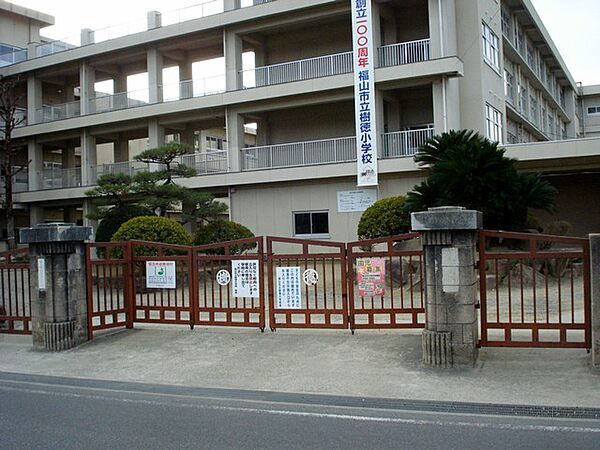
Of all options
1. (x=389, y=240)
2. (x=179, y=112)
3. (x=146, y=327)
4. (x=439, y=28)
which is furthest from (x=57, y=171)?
(x=389, y=240)

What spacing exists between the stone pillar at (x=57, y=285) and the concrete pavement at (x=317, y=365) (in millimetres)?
373

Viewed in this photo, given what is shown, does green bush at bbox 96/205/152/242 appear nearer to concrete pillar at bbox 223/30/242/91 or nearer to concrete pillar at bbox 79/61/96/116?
concrete pillar at bbox 223/30/242/91

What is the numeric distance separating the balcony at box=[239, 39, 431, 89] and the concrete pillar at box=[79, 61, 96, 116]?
1013 cm

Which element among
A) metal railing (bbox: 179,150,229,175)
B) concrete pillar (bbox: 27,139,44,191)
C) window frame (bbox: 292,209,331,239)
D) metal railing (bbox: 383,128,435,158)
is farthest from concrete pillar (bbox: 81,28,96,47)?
metal railing (bbox: 383,128,435,158)

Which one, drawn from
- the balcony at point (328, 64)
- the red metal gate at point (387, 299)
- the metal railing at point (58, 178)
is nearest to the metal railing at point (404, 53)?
the balcony at point (328, 64)

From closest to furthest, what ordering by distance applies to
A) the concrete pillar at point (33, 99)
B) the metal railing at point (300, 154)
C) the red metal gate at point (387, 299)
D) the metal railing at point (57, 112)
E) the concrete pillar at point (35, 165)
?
the red metal gate at point (387, 299) → the metal railing at point (300, 154) → the metal railing at point (57, 112) → the concrete pillar at point (33, 99) → the concrete pillar at point (35, 165)

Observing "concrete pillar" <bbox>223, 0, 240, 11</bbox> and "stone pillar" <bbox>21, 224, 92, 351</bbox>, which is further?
"concrete pillar" <bbox>223, 0, 240, 11</bbox>

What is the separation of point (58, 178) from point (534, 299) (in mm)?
33251

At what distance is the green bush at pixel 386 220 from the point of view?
63.9 ft

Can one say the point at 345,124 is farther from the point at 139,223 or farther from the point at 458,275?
the point at 458,275

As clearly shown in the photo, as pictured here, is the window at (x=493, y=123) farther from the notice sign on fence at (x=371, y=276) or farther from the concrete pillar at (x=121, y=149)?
the concrete pillar at (x=121, y=149)

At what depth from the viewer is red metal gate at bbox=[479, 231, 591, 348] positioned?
8727 mm

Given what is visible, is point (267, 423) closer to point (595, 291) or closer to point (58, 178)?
point (595, 291)

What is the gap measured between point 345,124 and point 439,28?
6.40 metres
